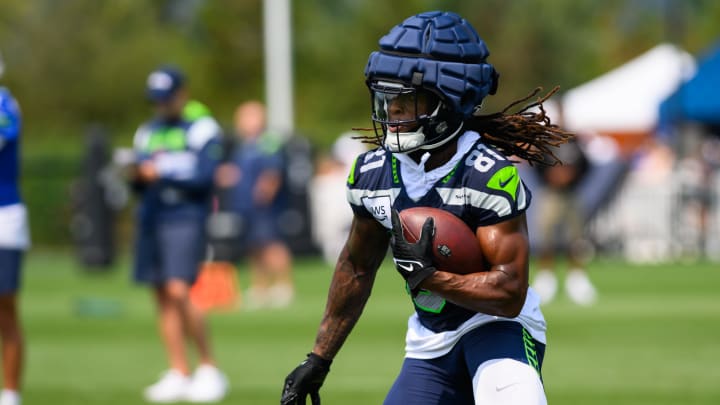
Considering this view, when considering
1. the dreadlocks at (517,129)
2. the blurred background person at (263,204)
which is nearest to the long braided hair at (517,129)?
the dreadlocks at (517,129)

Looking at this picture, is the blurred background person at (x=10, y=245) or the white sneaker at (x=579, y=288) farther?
the white sneaker at (x=579, y=288)

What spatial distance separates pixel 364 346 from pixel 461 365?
261 inches

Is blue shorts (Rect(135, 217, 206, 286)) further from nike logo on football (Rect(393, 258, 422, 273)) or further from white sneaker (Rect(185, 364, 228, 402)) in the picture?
nike logo on football (Rect(393, 258, 422, 273))

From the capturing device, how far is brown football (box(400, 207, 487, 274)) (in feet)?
15.7

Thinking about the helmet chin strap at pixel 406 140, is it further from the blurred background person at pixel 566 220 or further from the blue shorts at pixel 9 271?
the blurred background person at pixel 566 220

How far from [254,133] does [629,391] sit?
7846mm

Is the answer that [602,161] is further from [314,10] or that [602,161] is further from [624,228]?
[314,10]

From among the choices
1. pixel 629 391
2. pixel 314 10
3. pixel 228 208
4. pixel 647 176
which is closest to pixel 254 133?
pixel 228 208

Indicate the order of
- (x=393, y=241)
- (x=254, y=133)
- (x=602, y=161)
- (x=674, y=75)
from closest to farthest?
1. (x=393, y=241)
2. (x=254, y=133)
3. (x=602, y=161)
4. (x=674, y=75)

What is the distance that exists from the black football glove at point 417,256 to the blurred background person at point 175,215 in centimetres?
460

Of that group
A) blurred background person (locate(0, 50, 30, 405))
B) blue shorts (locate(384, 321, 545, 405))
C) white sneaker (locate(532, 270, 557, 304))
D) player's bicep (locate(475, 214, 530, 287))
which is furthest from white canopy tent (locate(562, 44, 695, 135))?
player's bicep (locate(475, 214, 530, 287))

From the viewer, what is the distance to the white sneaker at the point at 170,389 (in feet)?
29.8

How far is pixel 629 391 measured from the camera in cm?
895

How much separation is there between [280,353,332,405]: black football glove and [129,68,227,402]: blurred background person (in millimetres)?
3961
